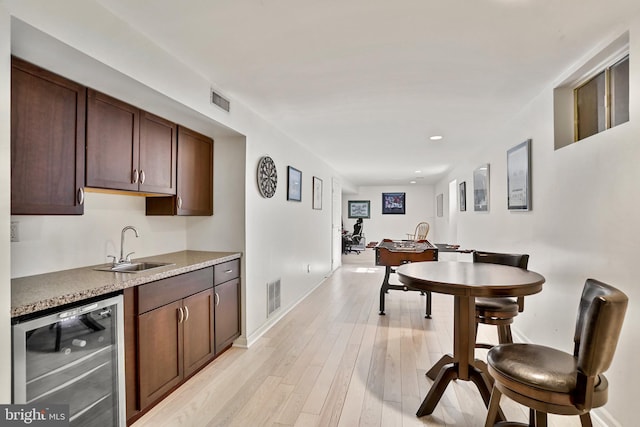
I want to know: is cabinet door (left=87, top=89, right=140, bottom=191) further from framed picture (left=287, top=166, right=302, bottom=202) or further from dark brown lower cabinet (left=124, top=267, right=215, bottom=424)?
framed picture (left=287, top=166, right=302, bottom=202)

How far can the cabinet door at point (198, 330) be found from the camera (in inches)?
91.9

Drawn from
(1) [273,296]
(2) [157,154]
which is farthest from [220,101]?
(1) [273,296]

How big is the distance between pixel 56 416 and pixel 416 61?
2.80 metres

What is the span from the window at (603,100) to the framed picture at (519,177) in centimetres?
55

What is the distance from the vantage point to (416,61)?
7.07ft

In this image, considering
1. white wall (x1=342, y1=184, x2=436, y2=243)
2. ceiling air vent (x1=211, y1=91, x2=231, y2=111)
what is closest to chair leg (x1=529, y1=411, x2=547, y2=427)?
ceiling air vent (x1=211, y1=91, x2=231, y2=111)

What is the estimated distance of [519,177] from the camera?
10.3ft

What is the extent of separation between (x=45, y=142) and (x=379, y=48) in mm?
1930

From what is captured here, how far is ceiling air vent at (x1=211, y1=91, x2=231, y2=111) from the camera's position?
2.57 m

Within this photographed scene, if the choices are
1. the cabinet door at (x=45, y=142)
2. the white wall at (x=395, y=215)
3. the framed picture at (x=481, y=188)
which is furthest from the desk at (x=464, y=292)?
the white wall at (x=395, y=215)

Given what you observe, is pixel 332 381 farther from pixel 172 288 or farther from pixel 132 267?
pixel 132 267

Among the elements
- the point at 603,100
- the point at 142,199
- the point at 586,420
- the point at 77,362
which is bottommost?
the point at 586,420

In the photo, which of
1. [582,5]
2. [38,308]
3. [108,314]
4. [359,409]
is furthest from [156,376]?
[582,5]

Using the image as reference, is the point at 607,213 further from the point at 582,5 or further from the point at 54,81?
the point at 54,81
